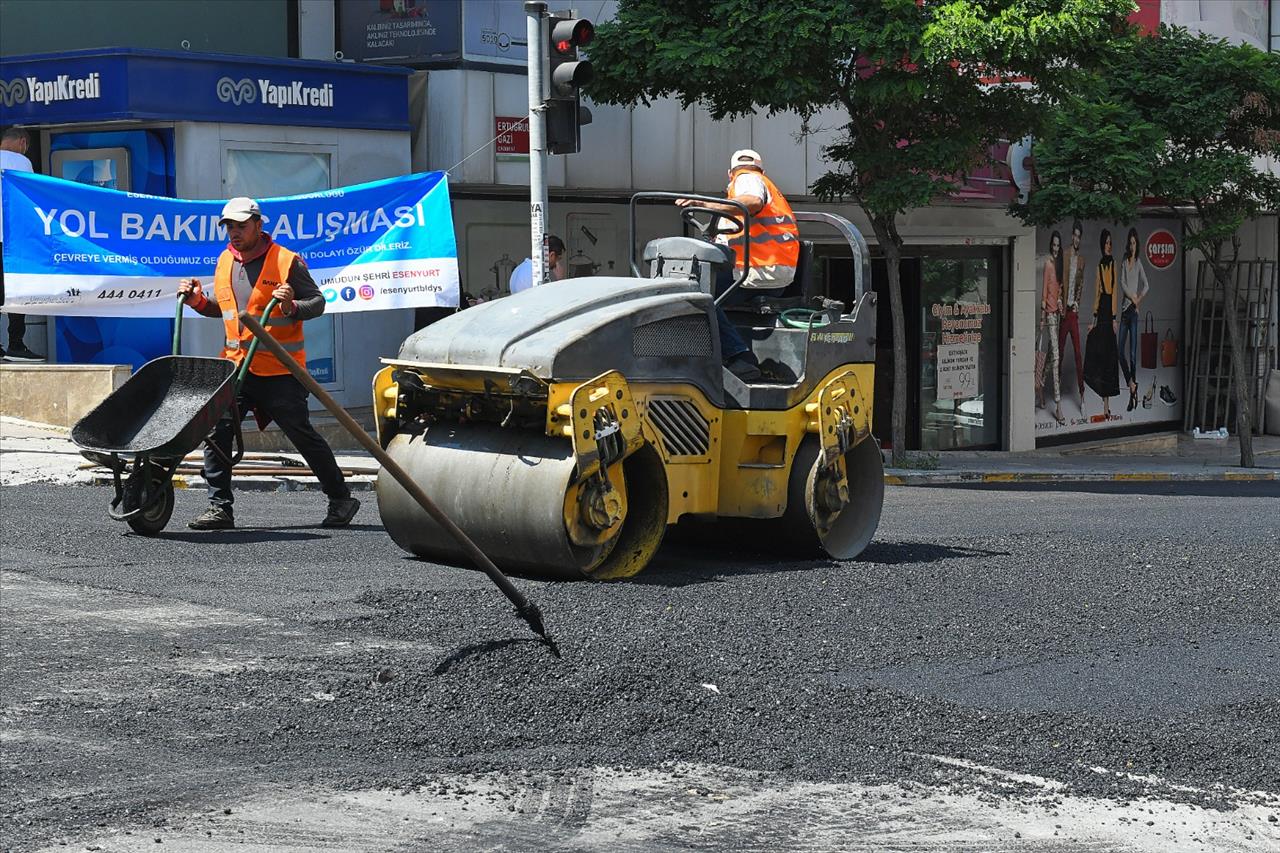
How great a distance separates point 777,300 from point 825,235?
454 inches

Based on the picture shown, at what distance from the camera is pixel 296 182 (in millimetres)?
16891

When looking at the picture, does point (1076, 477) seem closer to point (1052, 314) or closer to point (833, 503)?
point (1052, 314)

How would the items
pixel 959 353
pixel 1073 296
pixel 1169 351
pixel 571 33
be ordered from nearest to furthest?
pixel 571 33 → pixel 959 353 → pixel 1073 296 → pixel 1169 351

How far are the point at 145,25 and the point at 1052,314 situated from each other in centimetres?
1199

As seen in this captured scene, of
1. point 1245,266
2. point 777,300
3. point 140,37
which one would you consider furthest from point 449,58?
point 1245,266

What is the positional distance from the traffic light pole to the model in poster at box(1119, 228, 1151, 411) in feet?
44.9

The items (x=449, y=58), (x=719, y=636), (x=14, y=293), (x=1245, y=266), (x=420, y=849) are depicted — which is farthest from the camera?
(x=1245, y=266)

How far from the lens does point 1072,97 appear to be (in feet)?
62.4

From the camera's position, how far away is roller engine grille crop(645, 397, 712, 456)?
9.02 m

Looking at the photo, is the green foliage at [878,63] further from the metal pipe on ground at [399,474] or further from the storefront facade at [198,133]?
the metal pipe on ground at [399,474]

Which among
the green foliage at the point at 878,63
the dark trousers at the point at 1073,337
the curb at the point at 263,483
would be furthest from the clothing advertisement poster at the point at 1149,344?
the curb at the point at 263,483

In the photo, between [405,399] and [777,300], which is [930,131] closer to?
[777,300]

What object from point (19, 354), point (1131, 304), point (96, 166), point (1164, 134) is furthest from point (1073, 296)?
point (19, 354)

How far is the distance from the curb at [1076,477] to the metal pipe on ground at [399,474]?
10962 mm
